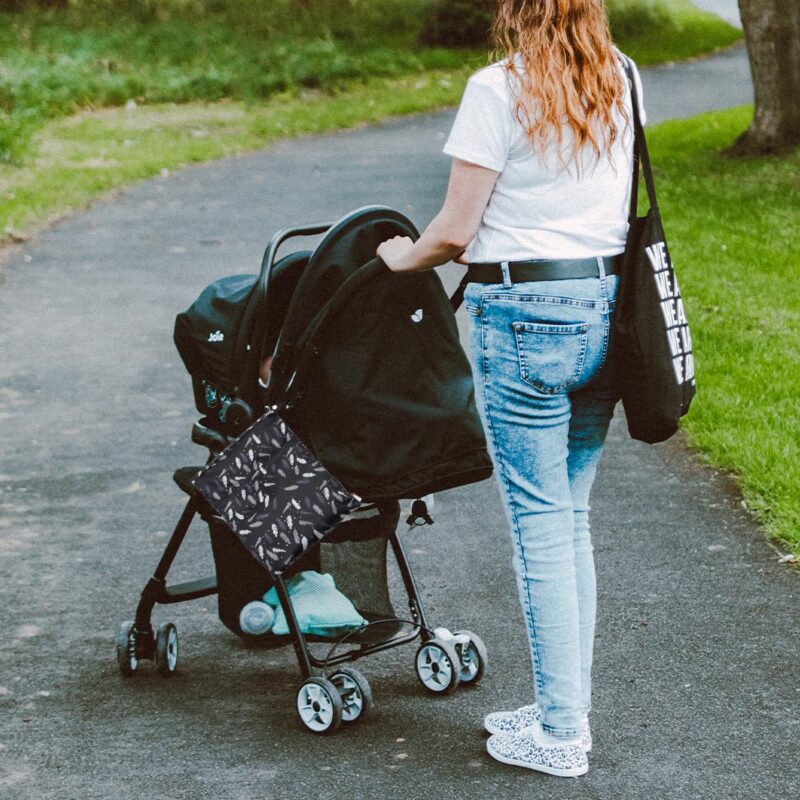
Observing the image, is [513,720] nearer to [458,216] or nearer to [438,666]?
[438,666]

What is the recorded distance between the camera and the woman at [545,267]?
3.30 meters

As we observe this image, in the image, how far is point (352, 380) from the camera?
380 centimetres

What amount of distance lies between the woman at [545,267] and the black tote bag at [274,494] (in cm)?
50

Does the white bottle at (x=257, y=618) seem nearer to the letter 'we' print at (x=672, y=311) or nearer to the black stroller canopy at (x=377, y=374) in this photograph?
the black stroller canopy at (x=377, y=374)

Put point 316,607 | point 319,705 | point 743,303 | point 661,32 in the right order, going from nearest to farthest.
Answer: point 319,705 → point 316,607 → point 743,303 → point 661,32

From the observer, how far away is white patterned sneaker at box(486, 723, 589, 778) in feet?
12.0

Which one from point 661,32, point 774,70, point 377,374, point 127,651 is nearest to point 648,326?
point 377,374

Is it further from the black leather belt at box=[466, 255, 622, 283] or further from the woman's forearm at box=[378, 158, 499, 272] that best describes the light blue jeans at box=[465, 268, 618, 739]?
the woman's forearm at box=[378, 158, 499, 272]

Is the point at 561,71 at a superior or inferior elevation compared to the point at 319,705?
superior

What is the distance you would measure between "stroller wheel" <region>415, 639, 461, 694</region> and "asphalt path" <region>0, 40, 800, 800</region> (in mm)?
58

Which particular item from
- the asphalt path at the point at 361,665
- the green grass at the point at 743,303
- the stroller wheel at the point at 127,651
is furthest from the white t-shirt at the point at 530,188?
the green grass at the point at 743,303

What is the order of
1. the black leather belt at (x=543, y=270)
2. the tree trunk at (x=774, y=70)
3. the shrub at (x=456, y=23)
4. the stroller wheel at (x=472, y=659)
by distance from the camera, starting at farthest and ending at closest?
1. the shrub at (x=456, y=23)
2. the tree trunk at (x=774, y=70)
3. the stroller wheel at (x=472, y=659)
4. the black leather belt at (x=543, y=270)

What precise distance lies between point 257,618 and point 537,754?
95 cm

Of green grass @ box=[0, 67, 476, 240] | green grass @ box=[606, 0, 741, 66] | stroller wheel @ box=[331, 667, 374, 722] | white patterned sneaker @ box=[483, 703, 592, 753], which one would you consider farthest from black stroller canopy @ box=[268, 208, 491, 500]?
green grass @ box=[606, 0, 741, 66]
